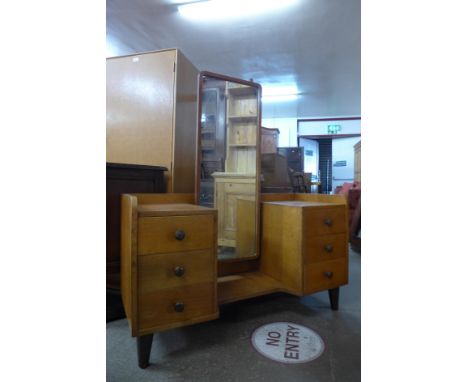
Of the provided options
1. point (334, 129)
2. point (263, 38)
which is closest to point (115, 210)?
point (263, 38)

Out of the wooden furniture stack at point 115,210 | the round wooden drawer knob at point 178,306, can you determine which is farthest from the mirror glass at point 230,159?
the round wooden drawer knob at point 178,306

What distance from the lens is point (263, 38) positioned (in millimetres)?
2613

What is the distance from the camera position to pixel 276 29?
7.99 ft

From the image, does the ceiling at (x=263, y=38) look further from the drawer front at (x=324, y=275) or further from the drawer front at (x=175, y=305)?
the drawer front at (x=175, y=305)

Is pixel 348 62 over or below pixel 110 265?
over

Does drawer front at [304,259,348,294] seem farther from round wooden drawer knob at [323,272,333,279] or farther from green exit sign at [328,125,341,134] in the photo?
green exit sign at [328,125,341,134]

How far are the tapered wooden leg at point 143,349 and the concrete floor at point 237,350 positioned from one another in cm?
2

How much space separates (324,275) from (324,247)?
0.15 meters
